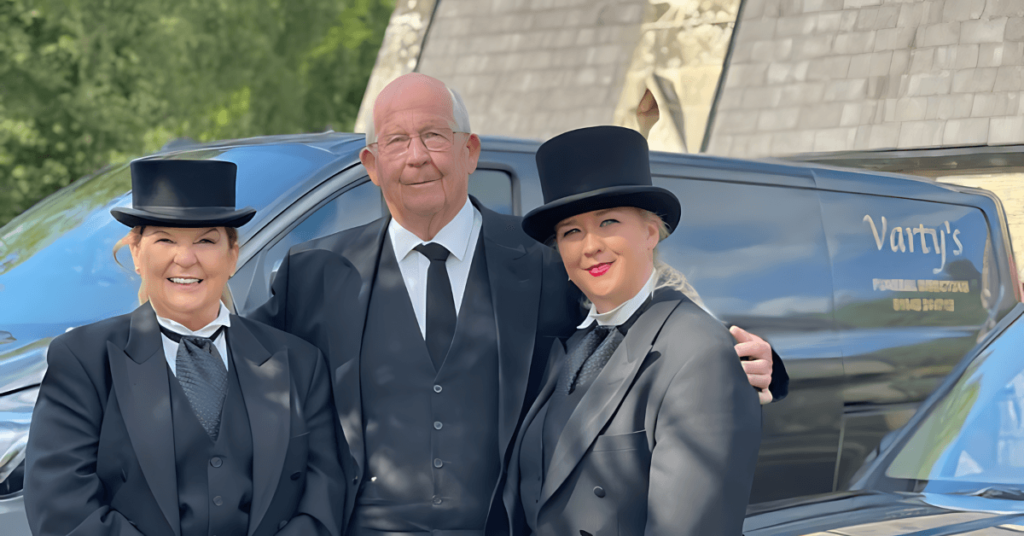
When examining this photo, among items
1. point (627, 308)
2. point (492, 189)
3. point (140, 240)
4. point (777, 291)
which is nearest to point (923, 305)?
point (777, 291)

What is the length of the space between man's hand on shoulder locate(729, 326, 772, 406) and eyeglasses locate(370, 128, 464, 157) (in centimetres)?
96

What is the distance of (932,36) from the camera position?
15859mm

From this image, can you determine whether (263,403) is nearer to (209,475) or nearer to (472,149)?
(209,475)

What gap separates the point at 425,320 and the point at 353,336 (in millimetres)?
206

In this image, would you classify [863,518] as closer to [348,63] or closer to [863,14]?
[863,14]

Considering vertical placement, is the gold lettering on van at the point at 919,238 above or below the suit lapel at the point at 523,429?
above

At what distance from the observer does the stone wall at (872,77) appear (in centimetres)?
1515

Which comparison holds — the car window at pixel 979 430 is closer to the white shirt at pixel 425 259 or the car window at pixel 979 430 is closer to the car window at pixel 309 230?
the white shirt at pixel 425 259

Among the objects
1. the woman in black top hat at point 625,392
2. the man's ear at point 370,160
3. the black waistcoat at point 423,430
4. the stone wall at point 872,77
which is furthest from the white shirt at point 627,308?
the stone wall at point 872,77

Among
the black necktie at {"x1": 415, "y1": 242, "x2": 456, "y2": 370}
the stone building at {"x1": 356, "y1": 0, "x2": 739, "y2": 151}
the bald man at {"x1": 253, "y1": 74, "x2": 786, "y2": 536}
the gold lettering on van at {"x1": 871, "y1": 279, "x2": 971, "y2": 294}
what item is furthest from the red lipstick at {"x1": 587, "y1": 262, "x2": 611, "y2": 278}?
the stone building at {"x1": 356, "y1": 0, "x2": 739, "y2": 151}

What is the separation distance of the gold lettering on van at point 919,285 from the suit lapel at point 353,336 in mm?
3047

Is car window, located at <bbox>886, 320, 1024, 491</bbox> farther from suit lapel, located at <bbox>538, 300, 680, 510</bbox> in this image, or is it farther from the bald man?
suit lapel, located at <bbox>538, 300, 680, 510</bbox>

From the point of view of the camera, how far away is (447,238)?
3.01 m

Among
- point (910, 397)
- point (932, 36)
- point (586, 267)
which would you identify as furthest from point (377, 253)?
point (932, 36)
